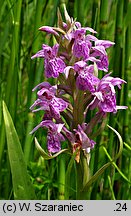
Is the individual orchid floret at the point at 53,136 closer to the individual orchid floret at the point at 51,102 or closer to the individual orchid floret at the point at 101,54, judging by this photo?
the individual orchid floret at the point at 51,102

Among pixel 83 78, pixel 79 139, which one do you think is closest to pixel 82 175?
pixel 79 139

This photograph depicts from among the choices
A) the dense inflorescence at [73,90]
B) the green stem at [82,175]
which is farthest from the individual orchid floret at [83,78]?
the green stem at [82,175]

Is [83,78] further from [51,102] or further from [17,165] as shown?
[17,165]

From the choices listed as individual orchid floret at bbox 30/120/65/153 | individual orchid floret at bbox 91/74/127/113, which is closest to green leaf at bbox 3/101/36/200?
individual orchid floret at bbox 30/120/65/153

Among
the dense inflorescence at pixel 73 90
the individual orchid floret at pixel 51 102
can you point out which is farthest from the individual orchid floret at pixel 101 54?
the individual orchid floret at pixel 51 102

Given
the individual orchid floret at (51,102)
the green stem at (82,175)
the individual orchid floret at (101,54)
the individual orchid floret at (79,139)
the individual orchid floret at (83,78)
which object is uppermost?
the individual orchid floret at (101,54)

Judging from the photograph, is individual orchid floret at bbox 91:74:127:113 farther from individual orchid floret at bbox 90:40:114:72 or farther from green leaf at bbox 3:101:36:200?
green leaf at bbox 3:101:36:200

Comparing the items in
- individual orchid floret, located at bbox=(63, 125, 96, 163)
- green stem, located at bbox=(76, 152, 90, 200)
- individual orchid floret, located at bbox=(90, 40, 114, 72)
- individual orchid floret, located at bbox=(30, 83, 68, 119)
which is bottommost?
green stem, located at bbox=(76, 152, 90, 200)

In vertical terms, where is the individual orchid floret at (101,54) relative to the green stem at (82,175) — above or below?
above
